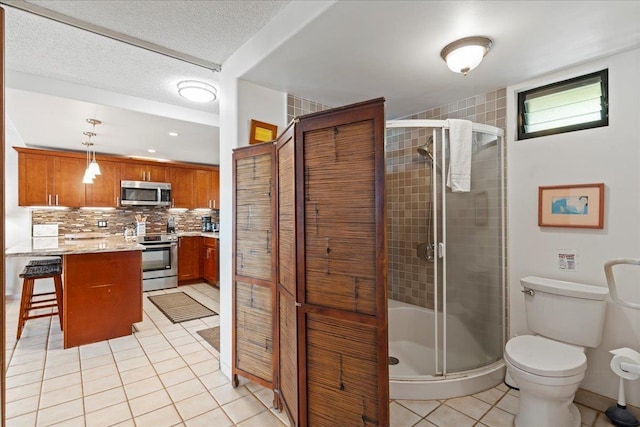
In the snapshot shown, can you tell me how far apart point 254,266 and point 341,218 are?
93cm

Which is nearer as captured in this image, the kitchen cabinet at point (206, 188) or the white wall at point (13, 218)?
the white wall at point (13, 218)

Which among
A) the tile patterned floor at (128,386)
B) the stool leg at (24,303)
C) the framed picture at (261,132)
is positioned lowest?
the tile patterned floor at (128,386)

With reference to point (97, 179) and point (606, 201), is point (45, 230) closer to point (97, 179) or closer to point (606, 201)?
point (97, 179)

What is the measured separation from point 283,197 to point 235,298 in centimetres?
96

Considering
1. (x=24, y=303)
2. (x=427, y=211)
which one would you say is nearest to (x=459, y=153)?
→ (x=427, y=211)

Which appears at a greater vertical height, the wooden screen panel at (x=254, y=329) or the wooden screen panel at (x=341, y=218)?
the wooden screen panel at (x=341, y=218)

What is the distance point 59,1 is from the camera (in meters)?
1.66

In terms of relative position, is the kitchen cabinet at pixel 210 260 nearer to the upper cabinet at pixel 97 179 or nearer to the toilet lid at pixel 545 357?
the upper cabinet at pixel 97 179

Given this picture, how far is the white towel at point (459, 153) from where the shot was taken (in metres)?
2.21

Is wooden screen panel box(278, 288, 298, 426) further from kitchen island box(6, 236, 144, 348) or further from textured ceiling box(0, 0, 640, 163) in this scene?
kitchen island box(6, 236, 144, 348)

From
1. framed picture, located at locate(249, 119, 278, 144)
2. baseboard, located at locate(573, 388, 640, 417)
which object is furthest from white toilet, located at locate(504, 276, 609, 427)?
framed picture, located at locate(249, 119, 278, 144)

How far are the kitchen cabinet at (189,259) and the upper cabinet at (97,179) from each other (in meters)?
0.80

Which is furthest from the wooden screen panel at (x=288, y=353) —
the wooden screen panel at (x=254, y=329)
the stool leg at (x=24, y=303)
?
the stool leg at (x=24, y=303)

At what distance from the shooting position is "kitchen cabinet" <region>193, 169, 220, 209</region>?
600cm
